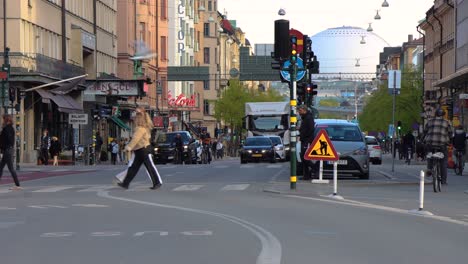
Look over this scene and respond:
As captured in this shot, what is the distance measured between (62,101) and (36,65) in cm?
572

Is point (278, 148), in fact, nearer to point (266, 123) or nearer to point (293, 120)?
point (266, 123)

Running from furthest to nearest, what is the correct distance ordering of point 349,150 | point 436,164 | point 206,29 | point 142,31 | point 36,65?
point 206,29 → point 142,31 → point 36,65 → point 349,150 → point 436,164

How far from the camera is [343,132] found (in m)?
28.5

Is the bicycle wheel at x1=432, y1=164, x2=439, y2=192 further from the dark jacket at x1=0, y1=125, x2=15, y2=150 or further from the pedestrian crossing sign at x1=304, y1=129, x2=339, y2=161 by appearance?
the dark jacket at x1=0, y1=125, x2=15, y2=150

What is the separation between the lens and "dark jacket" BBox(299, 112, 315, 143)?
25547 mm

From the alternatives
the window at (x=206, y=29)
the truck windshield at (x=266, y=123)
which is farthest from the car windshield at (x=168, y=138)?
the window at (x=206, y=29)

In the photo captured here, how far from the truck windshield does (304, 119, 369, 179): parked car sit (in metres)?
33.0

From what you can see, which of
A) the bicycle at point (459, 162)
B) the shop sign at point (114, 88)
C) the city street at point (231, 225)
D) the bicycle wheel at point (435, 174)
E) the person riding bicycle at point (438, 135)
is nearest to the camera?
the city street at point (231, 225)

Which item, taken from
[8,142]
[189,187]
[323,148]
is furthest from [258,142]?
[323,148]

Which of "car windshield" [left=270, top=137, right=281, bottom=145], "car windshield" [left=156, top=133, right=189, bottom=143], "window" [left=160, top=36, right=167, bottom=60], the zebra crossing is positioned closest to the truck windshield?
"car windshield" [left=270, top=137, right=281, bottom=145]

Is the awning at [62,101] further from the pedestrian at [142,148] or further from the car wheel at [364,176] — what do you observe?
the pedestrian at [142,148]

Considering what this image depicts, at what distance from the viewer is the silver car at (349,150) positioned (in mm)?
27141

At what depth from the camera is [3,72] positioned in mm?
39094

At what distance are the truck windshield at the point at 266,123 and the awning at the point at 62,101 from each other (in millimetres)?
10731
